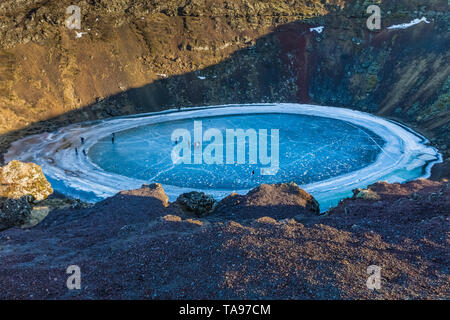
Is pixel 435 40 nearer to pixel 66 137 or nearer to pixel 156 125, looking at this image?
pixel 156 125

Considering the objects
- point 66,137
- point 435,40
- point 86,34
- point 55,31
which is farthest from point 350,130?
point 55,31

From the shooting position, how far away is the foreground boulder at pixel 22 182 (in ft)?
60.3

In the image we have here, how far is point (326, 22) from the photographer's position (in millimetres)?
54250

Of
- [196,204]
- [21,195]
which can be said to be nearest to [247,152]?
[196,204]

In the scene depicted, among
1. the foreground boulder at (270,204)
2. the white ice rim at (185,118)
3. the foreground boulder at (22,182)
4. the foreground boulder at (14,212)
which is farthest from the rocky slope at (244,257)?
the white ice rim at (185,118)

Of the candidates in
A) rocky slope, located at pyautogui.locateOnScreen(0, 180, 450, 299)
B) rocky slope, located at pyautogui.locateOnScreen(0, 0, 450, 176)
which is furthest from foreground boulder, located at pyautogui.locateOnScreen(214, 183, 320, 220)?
rocky slope, located at pyautogui.locateOnScreen(0, 0, 450, 176)

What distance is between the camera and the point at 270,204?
55.6 ft

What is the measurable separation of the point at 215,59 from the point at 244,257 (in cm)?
4676

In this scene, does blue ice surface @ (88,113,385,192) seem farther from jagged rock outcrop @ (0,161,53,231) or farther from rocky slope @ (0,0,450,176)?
jagged rock outcrop @ (0,161,53,231)

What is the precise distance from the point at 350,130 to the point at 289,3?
32354 millimetres

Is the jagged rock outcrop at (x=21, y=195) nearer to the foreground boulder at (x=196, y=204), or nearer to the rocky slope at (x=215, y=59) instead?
the foreground boulder at (x=196, y=204)

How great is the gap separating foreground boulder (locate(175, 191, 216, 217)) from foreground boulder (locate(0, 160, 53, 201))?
29.4 ft

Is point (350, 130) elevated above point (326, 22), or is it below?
below

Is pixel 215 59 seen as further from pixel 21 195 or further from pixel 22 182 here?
pixel 21 195
